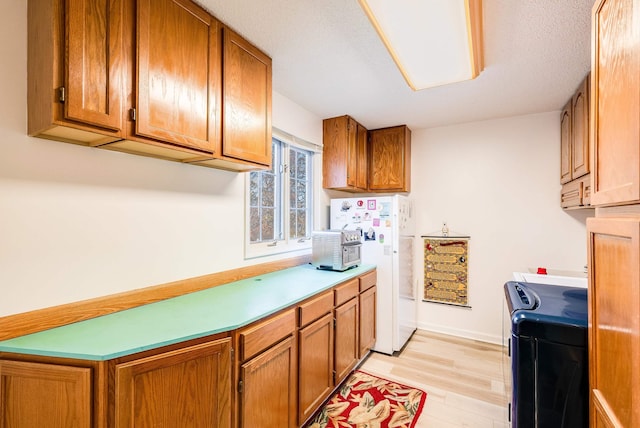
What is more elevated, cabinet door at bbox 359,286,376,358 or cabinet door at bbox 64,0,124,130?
cabinet door at bbox 64,0,124,130

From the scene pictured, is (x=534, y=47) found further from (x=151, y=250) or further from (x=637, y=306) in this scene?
(x=151, y=250)

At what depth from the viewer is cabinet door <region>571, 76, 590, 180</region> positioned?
2100mm

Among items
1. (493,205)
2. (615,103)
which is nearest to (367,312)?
(493,205)

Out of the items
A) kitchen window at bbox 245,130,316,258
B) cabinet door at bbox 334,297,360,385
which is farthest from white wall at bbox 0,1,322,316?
cabinet door at bbox 334,297,360,385

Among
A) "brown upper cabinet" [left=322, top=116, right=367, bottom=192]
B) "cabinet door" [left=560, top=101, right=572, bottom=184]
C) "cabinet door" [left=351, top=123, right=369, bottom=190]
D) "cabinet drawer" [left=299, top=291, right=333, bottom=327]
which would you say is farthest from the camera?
"cabinet door" [left=351, top=123, right=369, bottom=190]

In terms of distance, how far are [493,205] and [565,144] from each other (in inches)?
32.3

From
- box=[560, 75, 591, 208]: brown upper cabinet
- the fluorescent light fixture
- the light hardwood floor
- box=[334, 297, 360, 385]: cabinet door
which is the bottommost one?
the light hardwood floor

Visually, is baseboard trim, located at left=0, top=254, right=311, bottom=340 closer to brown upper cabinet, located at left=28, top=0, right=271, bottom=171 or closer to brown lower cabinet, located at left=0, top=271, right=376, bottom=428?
brown lower cabinet, located at left=0, top=271, right=376, bottom=428

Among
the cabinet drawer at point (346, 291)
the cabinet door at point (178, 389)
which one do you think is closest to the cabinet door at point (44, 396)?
the cabinet door at point (178, 389)

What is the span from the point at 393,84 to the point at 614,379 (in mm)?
2095

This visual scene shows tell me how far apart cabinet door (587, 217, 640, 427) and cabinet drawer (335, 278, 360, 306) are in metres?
1.44

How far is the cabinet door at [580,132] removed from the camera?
6.89ft

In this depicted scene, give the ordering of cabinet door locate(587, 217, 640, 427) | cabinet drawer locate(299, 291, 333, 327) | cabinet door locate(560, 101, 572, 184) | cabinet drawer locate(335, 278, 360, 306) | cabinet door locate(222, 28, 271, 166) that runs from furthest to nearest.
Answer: cabinet door locate(560, 101, 572, 184) → cabinet drawer locate(335, 278, 360, 306) → cabinet drawer locate(299, 291, 333, 327) → cabinet door locate(222, 28, 271, 166) → cabinet door locate(587, 217, 640, 427)

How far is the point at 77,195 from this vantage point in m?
1.34
